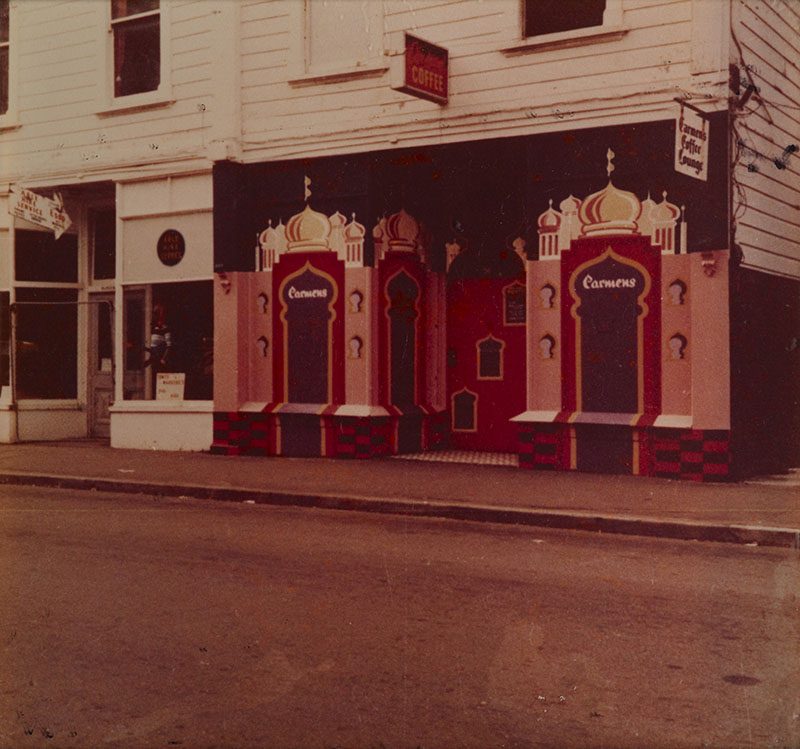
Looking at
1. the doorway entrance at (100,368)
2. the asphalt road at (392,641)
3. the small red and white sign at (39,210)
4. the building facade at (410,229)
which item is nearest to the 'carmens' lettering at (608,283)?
the building facade at (410,229)

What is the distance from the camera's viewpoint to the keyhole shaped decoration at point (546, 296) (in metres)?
12.7

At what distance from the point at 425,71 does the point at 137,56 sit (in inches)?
215

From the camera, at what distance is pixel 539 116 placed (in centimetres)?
1253

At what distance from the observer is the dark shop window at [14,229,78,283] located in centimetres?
1711

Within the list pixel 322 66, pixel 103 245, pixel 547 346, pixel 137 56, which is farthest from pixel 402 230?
pixel 103 245

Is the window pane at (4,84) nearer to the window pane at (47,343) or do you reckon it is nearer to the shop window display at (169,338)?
the window pane at (47,343)

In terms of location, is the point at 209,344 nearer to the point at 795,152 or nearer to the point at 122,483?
the point at 122,483

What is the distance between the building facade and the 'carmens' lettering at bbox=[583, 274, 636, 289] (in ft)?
0.08

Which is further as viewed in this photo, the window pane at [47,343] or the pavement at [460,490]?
the window pane at [47,343]

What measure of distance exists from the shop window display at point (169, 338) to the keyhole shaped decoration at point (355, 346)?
2.30 metres

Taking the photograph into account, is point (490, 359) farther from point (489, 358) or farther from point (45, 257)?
point (45, 257)

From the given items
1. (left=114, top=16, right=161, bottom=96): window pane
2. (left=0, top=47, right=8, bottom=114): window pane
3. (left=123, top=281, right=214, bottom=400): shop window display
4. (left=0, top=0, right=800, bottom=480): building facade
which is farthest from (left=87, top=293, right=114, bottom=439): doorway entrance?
(left=114, top=16, right=161, bottom=96): window pane

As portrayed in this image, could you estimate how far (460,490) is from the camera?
10836mm

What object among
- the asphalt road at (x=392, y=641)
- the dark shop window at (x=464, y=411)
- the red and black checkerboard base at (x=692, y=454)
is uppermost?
the dark shop window at (x=464, y=411)
